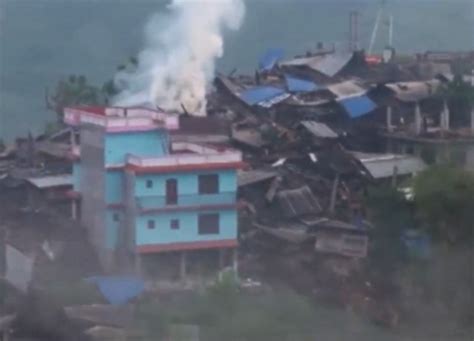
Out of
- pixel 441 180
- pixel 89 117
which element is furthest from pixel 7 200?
pixel 441 180

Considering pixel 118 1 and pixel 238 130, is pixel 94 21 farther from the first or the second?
pixel 238 130

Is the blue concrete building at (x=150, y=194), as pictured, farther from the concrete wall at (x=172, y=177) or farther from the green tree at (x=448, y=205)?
the green tree at (x=448, y=205)

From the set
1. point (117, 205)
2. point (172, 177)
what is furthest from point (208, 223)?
point (117, 205)

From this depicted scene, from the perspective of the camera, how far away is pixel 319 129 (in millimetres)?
6254

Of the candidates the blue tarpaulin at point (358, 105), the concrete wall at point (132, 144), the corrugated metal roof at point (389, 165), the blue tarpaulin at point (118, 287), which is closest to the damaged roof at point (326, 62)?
the blue tarpaulin at point (358, 105)

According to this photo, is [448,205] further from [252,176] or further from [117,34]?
[117,34]

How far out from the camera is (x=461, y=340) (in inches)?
170

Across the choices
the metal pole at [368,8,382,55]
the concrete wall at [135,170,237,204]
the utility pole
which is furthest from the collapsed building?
the metal pole at [368,8,382,55]

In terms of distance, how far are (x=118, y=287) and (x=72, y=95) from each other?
2089mm

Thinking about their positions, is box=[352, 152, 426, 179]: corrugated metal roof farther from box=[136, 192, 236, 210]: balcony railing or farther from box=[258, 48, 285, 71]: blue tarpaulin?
box=[258, 48, 285, 71]: blue tarpaulin

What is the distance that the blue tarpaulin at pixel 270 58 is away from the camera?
735 cm

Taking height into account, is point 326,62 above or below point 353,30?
below

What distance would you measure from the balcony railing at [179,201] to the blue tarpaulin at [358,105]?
54.4 inches

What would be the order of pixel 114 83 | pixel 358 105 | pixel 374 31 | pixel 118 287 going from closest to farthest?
pixel 118 287 → pixel 358 105 → pixel 114 83 → pixel 374 31
